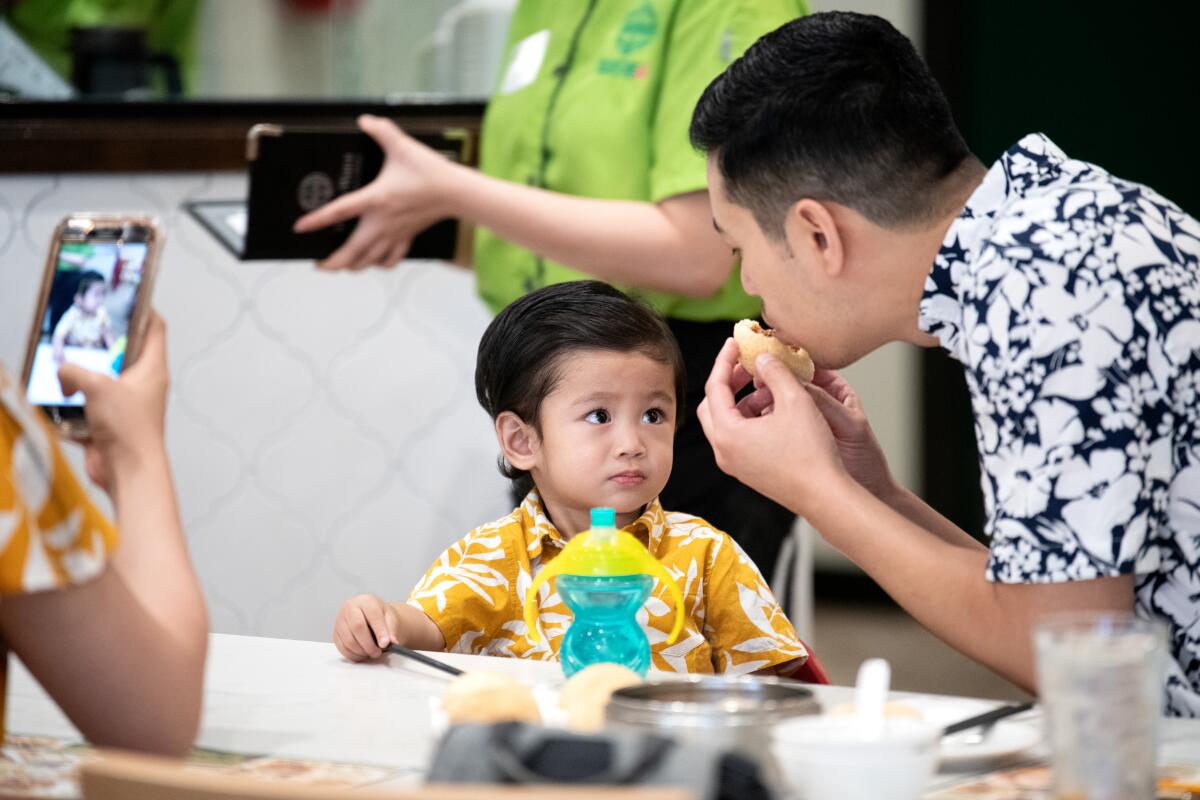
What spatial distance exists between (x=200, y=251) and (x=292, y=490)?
0.45m

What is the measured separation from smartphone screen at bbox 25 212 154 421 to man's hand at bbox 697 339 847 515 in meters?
0.54

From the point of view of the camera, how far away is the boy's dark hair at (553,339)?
5.67 ft

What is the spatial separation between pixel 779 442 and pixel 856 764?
→ 1.73ft

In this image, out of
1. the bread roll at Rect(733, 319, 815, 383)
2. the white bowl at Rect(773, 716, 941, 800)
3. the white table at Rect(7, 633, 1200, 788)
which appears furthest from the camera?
the bread roll at Rect(733, 319, 815, 383)

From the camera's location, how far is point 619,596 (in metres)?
1.31

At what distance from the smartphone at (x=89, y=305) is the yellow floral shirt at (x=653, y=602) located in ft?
1.60

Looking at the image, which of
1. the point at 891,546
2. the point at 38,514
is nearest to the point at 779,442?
the point at 891,546

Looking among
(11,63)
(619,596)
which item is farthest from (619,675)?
(11,63)

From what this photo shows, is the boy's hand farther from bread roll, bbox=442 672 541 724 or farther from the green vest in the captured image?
the green vest

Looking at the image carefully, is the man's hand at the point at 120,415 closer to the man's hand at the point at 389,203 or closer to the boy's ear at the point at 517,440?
the boy's ear at the point at 517,440

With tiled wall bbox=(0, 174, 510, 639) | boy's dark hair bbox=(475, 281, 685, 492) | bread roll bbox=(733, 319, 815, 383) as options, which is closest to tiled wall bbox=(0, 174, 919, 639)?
tiled wall bbox=(0, 174, 510, 639)

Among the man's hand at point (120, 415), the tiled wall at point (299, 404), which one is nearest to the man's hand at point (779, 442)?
the man's hand at point (120, 415)

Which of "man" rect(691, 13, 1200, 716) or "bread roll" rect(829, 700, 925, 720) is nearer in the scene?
"bread roll" rect(829, 700, 925, 720)

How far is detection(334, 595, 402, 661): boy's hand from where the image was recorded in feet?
4.61
